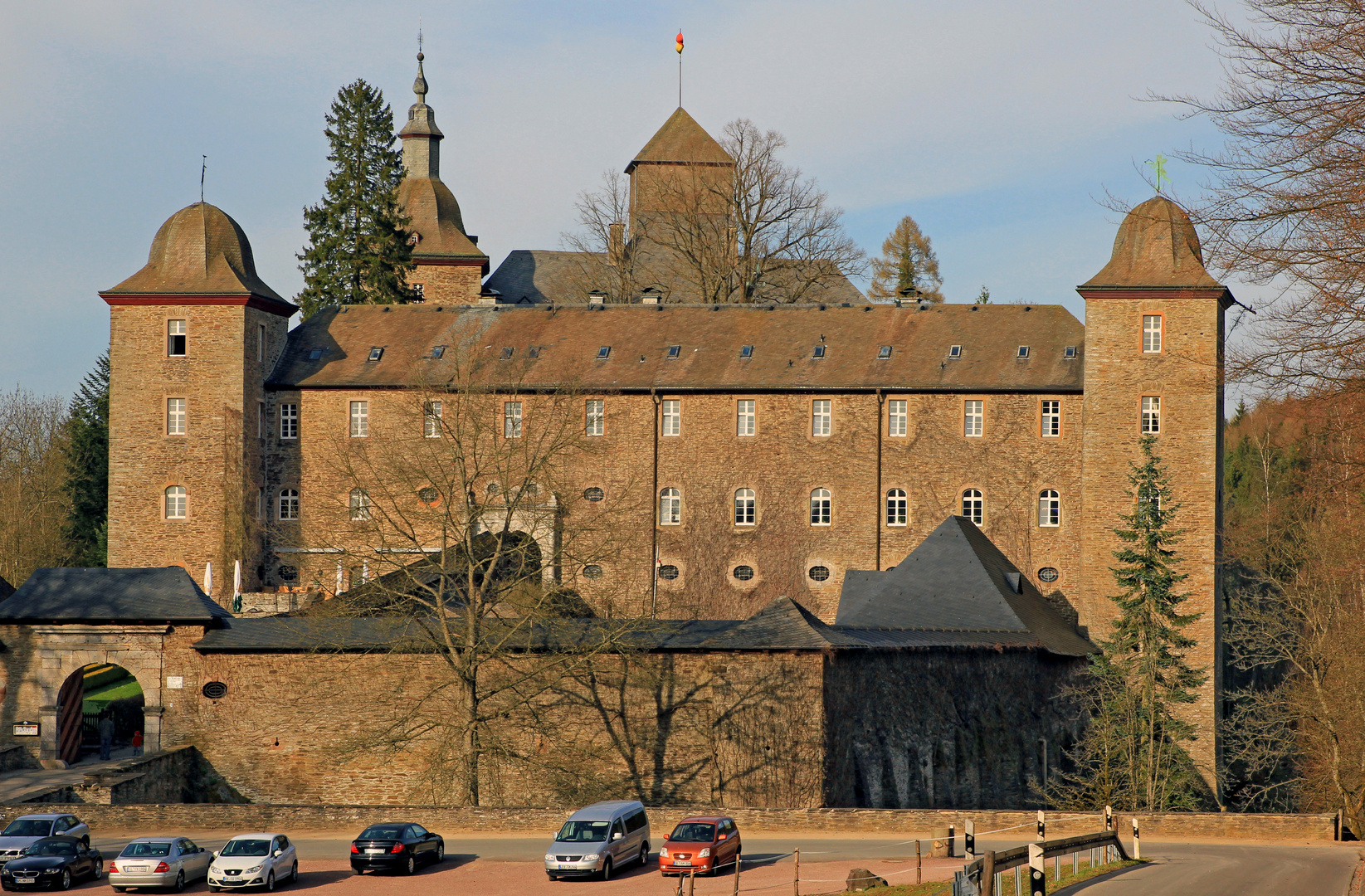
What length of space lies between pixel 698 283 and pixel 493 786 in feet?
112

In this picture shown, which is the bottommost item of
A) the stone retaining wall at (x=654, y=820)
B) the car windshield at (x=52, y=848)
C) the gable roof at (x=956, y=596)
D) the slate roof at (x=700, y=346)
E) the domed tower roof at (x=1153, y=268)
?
the stone retaining wall at (x=654, y=820)

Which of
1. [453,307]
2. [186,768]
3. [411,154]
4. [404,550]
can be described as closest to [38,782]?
[186,768]

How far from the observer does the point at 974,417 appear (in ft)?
154

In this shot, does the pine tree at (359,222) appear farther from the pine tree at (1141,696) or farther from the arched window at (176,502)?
the pine tree at (1141,696)

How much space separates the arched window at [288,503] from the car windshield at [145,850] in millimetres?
28154

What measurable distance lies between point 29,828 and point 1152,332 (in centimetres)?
3241

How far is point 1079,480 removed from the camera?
1810 inches

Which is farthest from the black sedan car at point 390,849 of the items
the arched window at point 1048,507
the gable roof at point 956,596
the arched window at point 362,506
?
the arched window at point 1048,507

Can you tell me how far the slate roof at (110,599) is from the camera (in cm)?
3291

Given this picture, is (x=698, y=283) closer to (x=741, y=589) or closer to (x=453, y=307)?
(x=453, y=307)

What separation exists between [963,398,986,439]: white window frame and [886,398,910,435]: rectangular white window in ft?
5.42

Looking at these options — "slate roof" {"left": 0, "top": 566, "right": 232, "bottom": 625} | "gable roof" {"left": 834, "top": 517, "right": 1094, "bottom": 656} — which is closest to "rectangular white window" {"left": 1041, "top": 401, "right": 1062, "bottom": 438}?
"gable roof" {"left": 834, "top": 517, "right": 1094, "bottom": 656}

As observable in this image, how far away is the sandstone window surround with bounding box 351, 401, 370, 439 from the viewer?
4972 cm

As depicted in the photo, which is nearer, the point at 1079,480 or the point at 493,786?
the point at 493,786
